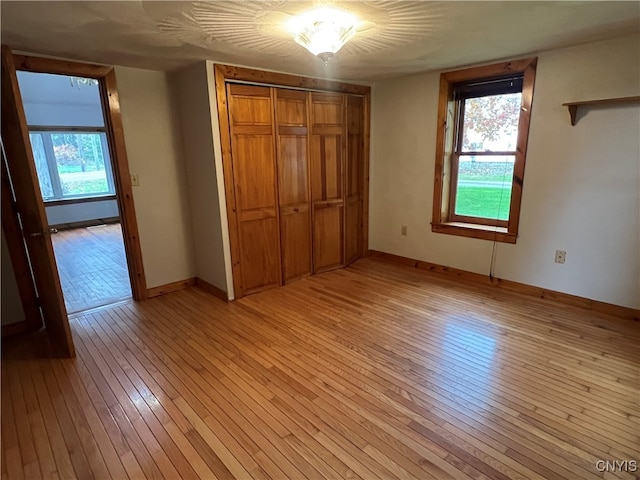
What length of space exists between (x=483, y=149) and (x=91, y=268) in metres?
4.81

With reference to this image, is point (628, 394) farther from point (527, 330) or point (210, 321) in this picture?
point (210, 321)

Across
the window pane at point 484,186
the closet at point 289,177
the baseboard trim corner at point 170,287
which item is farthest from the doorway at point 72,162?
the window pane at point 484,186

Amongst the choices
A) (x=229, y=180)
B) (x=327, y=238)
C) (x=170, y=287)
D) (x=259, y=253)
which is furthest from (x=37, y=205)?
(x=327, y=238)

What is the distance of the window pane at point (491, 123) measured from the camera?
3273 mm

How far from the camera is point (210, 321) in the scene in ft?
9.86

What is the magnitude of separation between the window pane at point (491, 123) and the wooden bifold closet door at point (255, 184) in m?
2.00

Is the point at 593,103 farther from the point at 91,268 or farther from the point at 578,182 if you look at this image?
the point at 91,268

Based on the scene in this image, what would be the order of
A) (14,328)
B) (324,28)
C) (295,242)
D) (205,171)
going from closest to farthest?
1. (324,28)
2. (14,328)
3. (205,171)
4. (295,242)

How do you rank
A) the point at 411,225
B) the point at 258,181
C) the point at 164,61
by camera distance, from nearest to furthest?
the point at 164,61, the point at 258,181, the point at 411,225

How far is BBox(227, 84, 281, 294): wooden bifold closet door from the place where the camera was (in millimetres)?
3170

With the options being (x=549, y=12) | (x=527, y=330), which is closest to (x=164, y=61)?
→ (x=549, y=12)

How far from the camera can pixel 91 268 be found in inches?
176

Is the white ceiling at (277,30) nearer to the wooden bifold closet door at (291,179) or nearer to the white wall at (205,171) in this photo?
the white wall at (205,171)

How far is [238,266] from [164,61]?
1.86 m
